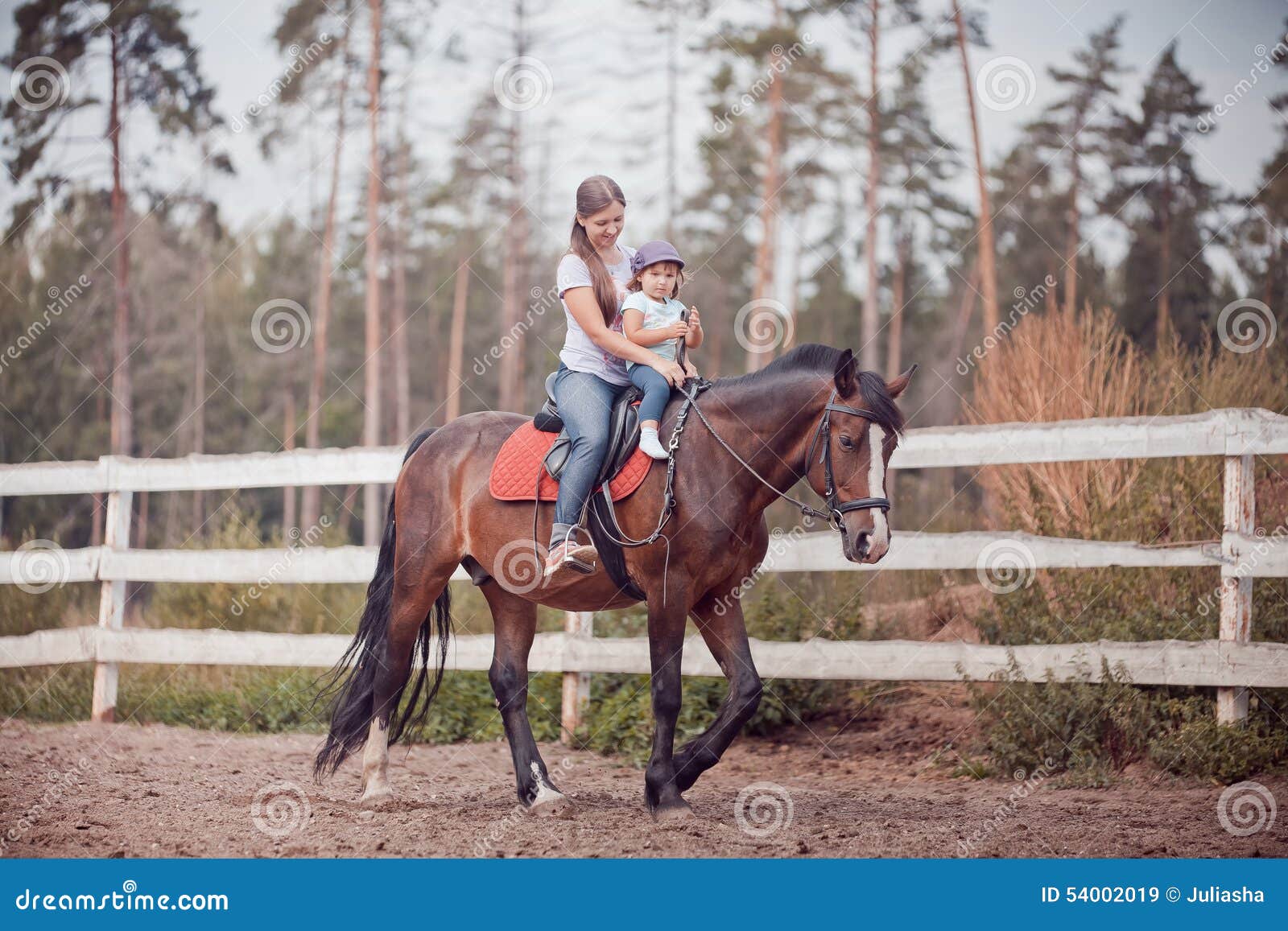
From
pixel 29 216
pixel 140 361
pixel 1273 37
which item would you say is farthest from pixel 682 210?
pixel 1273 37

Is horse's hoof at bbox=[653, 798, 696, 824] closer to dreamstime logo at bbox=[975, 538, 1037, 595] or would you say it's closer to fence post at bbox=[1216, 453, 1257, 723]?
dreamstime logo at bbox=[975, 538, 1037, 595]

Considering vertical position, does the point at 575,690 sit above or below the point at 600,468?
below

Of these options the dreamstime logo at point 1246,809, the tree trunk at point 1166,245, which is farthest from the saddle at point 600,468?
the tree trunk at point 1166,245

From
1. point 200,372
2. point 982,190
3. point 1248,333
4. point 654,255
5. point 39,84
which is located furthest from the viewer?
point 200,372

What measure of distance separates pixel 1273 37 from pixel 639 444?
7.17 metres

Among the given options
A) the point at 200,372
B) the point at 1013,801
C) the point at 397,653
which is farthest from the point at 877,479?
the point at 200,372

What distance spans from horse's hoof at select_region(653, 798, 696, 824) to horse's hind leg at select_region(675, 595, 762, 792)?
10cm

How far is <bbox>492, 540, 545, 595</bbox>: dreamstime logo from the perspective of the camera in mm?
5430

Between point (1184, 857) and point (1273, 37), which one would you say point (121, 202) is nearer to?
point (1273, 37)

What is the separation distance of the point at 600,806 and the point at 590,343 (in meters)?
2.24

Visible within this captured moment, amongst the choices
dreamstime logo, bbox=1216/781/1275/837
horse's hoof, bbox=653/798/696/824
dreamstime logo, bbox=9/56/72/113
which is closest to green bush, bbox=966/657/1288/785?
dreamstime logo, bbox=1216/781/1275/837

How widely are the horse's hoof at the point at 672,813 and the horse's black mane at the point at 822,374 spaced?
6.14ft

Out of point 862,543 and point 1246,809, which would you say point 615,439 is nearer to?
point 862,543

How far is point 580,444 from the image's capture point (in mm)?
5078
